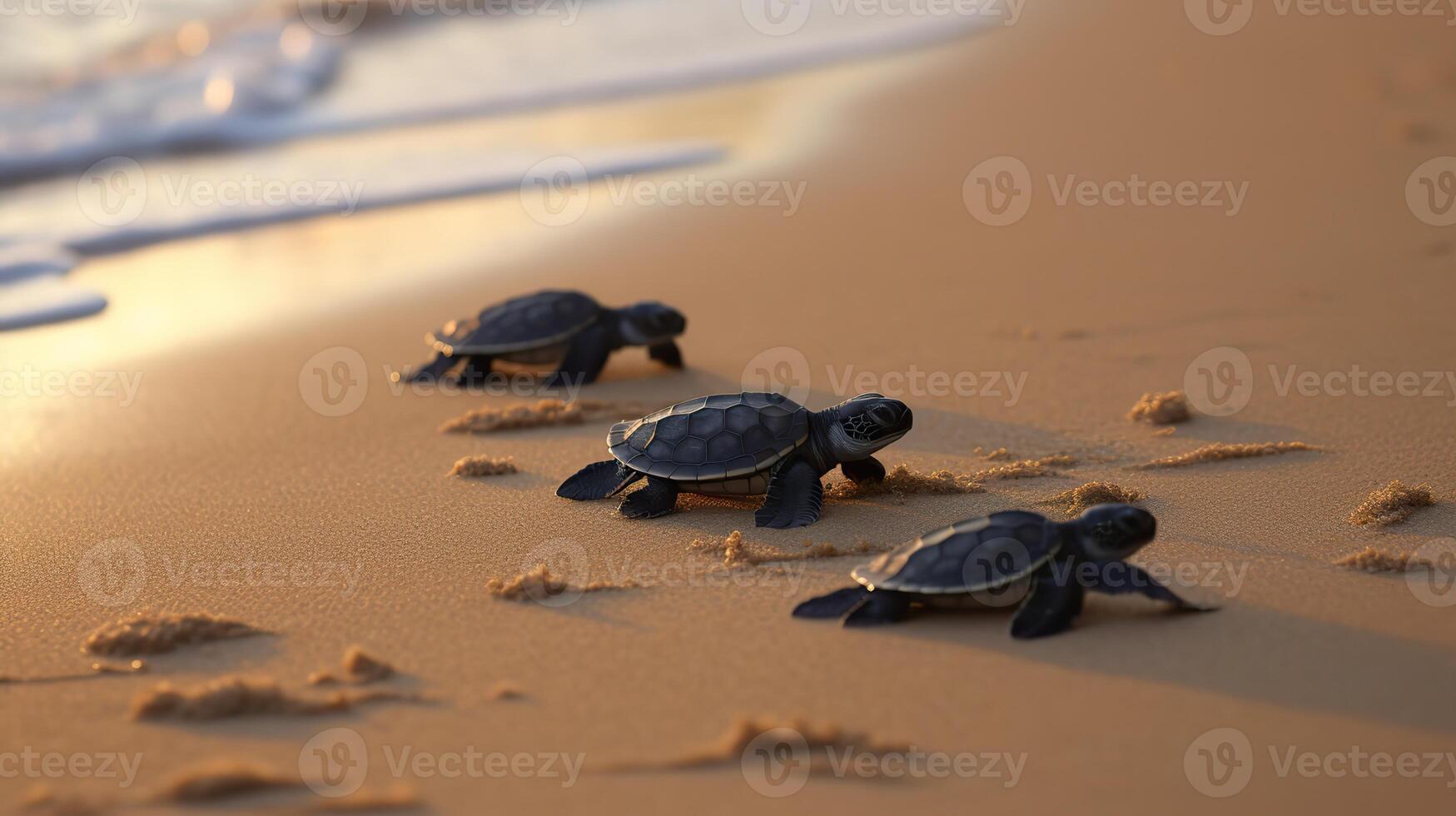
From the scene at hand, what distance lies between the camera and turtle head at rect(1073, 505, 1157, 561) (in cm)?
408

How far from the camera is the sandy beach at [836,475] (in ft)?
11.8

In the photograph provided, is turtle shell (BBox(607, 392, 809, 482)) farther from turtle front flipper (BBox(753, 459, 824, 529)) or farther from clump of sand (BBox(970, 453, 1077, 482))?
clump of sand (BBox(970, 453, 1077, 482))

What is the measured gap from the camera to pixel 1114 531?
4078 millimetres

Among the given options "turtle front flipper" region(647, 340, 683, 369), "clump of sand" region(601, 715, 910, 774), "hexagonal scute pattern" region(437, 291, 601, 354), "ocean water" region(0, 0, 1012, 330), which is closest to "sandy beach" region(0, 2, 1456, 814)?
"clump of sand" region(601, 715, 910, 774)

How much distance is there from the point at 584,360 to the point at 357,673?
3.58m

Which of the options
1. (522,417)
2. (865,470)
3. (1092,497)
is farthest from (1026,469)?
(522,417)

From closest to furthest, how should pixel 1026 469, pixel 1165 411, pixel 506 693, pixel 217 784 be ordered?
1. pixel 217 784
2. pixel 506 693
3. pixel 1026 469
4. pixel 1165 411

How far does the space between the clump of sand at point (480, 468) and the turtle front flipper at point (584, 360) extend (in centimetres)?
154

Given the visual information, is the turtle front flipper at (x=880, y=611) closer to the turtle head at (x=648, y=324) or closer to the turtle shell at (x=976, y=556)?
the turtle shell at (x=976, y=556)

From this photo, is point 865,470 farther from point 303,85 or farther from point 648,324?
point 303,85

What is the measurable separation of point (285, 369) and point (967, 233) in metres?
4.60

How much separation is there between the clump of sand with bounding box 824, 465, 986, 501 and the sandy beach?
0.09m

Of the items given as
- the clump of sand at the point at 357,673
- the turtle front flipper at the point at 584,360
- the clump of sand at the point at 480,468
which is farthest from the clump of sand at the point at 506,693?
the turtle front flipper at the point at 584,360

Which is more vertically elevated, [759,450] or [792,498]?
[759,450]
